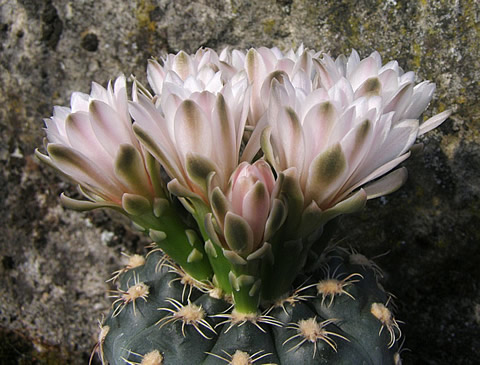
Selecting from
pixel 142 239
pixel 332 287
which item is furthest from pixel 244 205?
pixel 142 239

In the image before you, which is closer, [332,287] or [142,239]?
[332,287]

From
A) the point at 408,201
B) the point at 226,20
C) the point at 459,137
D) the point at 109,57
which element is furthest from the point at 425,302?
the point at 109,57

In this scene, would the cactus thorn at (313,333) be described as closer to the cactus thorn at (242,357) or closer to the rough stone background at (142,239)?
the cactus thorn at (242,357)

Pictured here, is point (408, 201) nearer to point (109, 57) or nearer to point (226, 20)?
point (226, 20)

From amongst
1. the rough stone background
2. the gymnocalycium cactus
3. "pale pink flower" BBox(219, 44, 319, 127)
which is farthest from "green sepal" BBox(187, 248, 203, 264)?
the rough stone background

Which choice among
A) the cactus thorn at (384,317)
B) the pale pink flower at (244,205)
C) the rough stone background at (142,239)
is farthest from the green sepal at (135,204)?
the rough stone background at (142,239)

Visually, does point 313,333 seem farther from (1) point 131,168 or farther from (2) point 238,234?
(1) point 131,168
